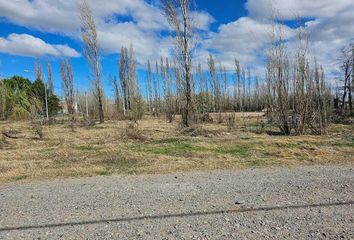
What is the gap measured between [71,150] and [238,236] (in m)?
8.70

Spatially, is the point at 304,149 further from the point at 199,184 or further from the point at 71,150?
the point at 71,150

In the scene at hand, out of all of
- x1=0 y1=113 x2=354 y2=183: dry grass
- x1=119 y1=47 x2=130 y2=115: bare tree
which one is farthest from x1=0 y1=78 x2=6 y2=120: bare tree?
x1=0 y1=113 x2=354 y2=183: dry grass

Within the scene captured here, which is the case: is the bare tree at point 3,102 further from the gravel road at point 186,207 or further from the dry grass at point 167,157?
the gravel road at point 186,207

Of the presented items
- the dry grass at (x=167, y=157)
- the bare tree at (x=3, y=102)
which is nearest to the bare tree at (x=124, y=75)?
the bare tree at (x=3, y=102)

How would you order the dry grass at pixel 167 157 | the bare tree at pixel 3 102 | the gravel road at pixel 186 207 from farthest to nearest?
1. the bare tree at pixel 3 102
2. the dry grass at pixel 167 157
3. the gravel road at pixel 186 207

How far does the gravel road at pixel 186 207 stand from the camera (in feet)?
12.1

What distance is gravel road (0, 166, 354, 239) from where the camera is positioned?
369cm

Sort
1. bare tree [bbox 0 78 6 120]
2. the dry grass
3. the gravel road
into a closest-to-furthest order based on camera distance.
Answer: the gravel road → the dry grass → bare tree [bbox 0 78 6 120]

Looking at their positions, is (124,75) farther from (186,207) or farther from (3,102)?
(186,207)

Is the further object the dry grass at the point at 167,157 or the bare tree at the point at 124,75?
the bare tree at the point at 124,75

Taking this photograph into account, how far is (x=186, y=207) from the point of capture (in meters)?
4.55

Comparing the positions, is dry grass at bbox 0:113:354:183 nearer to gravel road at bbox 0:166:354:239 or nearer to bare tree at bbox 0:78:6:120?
gravel road at bbox 0:166:354:239

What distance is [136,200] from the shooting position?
16.3 feet

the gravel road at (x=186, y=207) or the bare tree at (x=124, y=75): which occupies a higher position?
the bare tree at (x=124, y=75)
